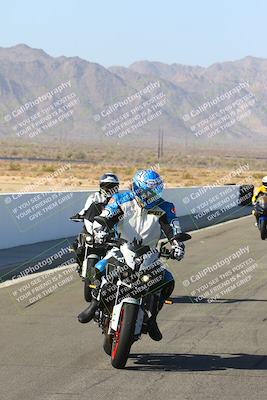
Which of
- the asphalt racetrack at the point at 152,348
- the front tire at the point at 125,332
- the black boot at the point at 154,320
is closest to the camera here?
the asphalt racetrack at the point at 152,348

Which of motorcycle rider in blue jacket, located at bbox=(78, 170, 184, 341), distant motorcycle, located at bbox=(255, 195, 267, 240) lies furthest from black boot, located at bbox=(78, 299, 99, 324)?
distant motorcycle, located at bbox=(255, 195, 267, 240)

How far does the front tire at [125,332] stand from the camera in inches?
321

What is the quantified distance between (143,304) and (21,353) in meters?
1.49

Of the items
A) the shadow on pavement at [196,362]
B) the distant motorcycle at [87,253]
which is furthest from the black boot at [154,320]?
the distant motorcycle at [87,253]

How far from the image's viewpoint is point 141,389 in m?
7.73

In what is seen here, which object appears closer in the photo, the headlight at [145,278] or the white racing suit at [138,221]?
the headlight at [145,278]

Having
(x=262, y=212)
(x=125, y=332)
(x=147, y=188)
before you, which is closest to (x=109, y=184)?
(x=147, y=188)

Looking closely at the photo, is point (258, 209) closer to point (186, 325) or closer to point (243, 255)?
point (243, 255)

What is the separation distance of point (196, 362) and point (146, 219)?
141 cm

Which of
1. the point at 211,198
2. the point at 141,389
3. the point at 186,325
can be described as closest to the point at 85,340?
the point at 186,325

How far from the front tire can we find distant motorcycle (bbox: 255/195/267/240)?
48.7 ft

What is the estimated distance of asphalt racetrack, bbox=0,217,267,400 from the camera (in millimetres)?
7734

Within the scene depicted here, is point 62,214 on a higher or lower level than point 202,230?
higher

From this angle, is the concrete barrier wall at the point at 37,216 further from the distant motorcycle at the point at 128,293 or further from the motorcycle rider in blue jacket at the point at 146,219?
the distant motorcycle at the point at 128,293
